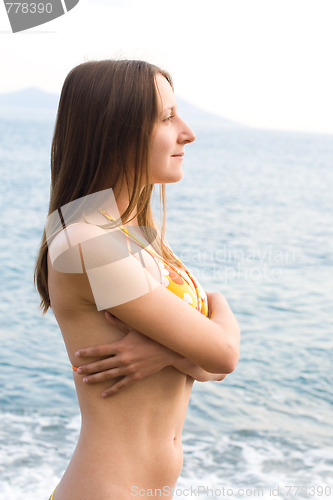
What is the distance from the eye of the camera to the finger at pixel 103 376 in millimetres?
1481

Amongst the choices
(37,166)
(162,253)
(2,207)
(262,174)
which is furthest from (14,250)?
(262,174)

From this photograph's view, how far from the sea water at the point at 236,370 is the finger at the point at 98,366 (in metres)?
0.42

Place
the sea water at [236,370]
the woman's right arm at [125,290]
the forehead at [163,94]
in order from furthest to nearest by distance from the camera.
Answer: the sea water at [236,370]
the forehead at [163,94]
the woman's right arm at [125,290]

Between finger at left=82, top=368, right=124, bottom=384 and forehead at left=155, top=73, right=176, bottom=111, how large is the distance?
66 centimetres

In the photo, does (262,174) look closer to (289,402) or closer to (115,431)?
(289,402)

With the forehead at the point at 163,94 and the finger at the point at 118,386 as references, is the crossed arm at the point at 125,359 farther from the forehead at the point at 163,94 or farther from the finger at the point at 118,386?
the forehead at the point at 163,94

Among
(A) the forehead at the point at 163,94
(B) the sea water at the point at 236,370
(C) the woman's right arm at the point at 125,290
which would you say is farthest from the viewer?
(B) the sea water at the point at 236,370

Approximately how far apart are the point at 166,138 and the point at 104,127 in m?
0.17

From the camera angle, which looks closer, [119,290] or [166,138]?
[119,290]

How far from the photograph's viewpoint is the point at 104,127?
149cm

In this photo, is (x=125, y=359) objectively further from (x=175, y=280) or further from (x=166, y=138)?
(x=166, y=138)

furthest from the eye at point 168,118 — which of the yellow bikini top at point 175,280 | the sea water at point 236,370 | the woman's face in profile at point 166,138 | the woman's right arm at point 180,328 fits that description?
the sea water at point 236,370

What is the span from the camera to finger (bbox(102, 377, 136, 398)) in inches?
59.1

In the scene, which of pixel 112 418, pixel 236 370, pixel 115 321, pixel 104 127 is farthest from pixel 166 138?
pixel 236 370
